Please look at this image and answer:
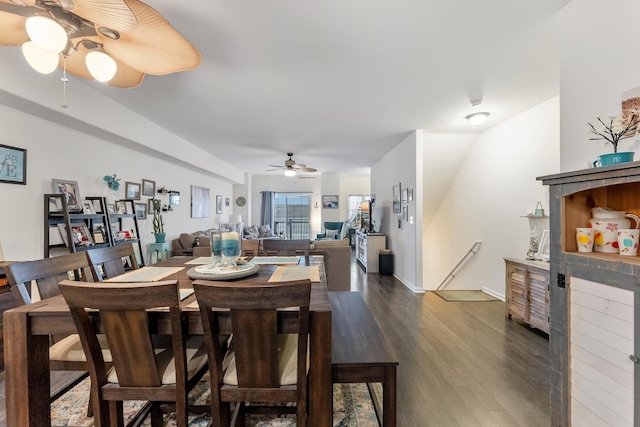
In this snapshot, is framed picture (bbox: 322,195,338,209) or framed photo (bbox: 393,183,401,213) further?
framed picture (bbox: 322,195,338,209)

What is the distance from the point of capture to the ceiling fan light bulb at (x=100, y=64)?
4.99ft

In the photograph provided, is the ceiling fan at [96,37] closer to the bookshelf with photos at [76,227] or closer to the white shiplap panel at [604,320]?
the bookshelf with photos at [76,227]

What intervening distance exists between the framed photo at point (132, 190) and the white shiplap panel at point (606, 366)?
5143 millimetres

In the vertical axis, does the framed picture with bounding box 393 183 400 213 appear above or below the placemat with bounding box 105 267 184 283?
above

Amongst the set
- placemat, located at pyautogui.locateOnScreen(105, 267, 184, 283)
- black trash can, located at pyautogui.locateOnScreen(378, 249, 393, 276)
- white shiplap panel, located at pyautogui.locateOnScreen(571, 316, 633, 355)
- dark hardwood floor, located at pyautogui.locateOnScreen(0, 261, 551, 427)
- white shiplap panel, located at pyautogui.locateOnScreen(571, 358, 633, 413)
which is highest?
placemat, located at pyautogui.locateOnScreen(105, 267, 184, 283)

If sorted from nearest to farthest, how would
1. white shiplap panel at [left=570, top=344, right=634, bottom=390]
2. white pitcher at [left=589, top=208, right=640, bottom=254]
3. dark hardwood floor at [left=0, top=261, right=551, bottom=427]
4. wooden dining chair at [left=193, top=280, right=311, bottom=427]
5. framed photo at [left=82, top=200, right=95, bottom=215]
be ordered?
wooden dining chair at [left=193, top=280, right=311, bottom=427]
white shiplap panel at [left=570, top=344, right=634, bottom=390]
white pitcher at [left=589, top=208, right=640, bottom=254]
dark hardwood floor at [left=0, top=261, right=551, bottom=427]
framed photo at [left=82, top=200, right=95, bottom=215]

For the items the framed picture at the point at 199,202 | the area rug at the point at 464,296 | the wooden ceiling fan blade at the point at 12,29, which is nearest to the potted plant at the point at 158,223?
the framed picture at the point at 199,202

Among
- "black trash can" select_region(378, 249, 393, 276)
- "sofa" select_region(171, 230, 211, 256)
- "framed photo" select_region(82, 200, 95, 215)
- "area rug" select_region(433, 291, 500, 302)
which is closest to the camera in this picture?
"framed photo" select_region(82, 200, 95, 215)

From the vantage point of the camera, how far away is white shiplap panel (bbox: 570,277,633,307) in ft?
3.73

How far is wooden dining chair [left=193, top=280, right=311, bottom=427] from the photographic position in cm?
102

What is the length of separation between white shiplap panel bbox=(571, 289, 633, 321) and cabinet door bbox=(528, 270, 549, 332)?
69.4 inches

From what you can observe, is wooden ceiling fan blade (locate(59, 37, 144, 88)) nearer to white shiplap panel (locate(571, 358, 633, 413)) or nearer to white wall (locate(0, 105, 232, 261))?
white wall (locate(0, 105, 232, 261))

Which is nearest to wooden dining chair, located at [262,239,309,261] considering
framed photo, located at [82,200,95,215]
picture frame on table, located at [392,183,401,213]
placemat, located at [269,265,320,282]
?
placemat, located at [269,265,320,282]

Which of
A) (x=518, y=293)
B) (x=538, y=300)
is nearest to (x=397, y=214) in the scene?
(x=518, y=293)
